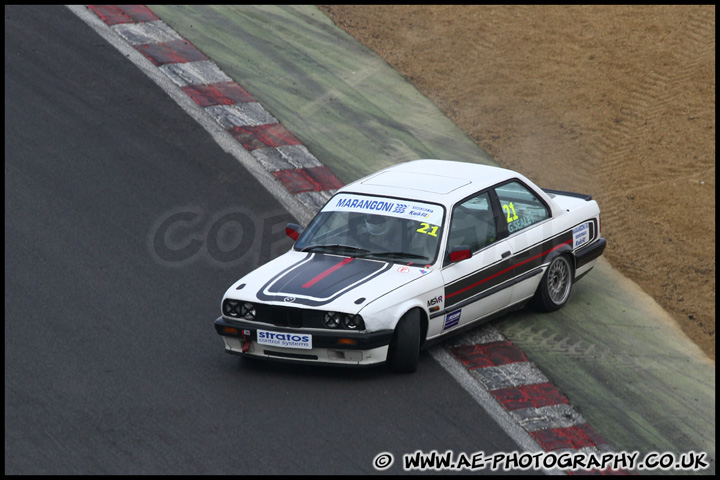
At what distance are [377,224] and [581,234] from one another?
2379mm

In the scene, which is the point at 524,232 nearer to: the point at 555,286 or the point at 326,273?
the point at 555,286

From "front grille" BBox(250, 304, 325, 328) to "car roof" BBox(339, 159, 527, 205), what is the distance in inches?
67.1

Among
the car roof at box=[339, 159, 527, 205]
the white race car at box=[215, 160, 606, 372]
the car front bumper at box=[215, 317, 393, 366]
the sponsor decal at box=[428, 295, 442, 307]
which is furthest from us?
the car roof at box=[339, 159, 527, 205]

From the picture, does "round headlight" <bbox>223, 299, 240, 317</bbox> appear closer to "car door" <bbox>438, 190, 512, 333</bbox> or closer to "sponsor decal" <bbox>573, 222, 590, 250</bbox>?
"car door" <bbox>438, 190, 512, 333</bbox>

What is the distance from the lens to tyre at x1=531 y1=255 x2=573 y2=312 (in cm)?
978

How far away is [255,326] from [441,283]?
5.55ft

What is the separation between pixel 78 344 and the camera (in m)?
8.88

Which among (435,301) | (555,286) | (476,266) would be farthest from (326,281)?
(555,286)

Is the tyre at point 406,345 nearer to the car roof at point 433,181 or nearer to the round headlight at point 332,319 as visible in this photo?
the round headlight at point 332,319

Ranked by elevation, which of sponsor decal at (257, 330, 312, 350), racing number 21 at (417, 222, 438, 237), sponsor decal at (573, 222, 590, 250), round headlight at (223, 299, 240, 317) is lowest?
sponsor decal at (257, 330, 312, 350)

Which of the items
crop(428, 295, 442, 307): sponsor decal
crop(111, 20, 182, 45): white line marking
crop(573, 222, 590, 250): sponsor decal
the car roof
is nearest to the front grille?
crop(428, 295, 442, 307): sponsor decal

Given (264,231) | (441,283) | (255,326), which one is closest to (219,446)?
(255,326)

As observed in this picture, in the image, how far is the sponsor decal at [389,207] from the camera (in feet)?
29.8

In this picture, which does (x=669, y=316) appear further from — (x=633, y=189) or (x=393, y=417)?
(x=393, y=417)
